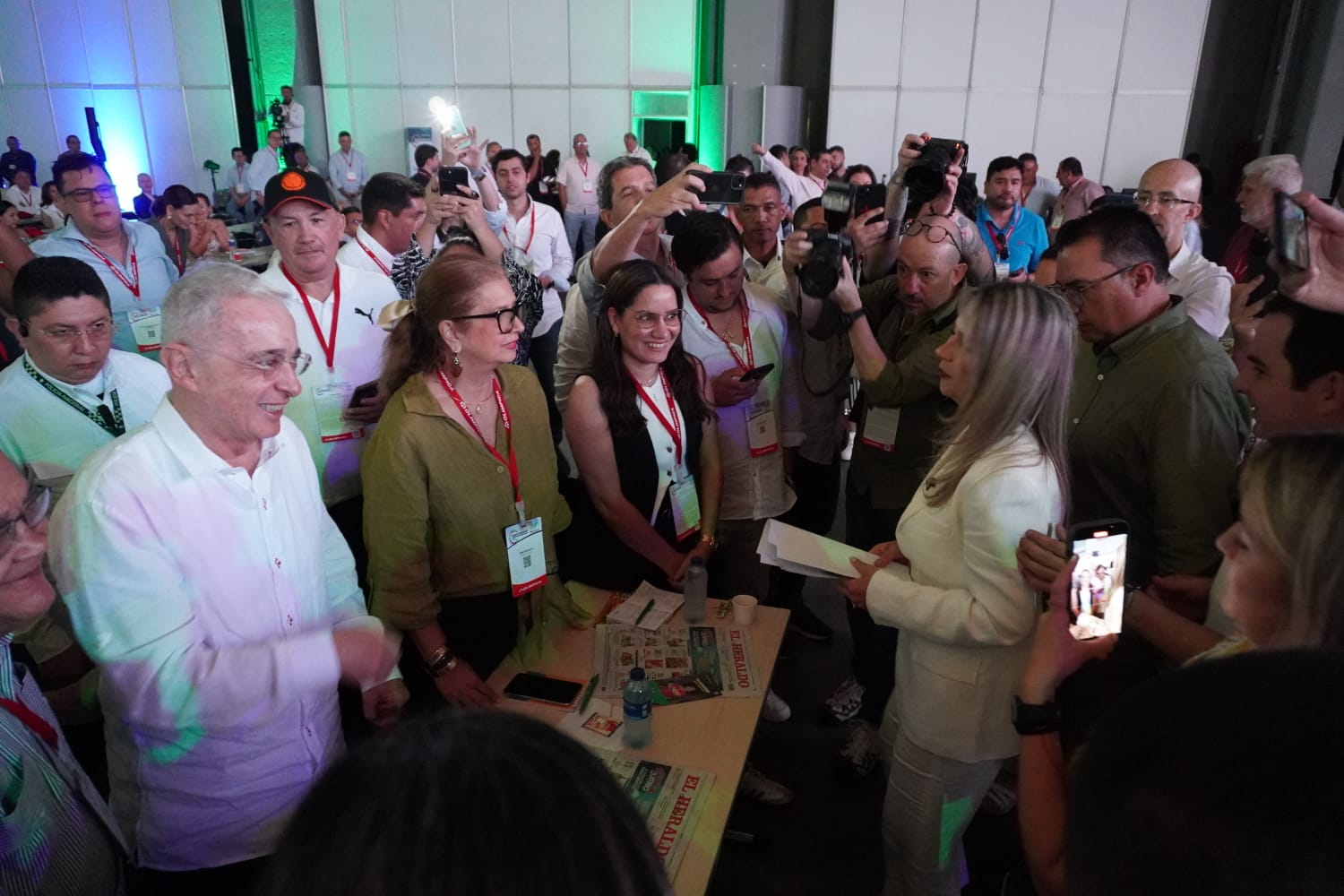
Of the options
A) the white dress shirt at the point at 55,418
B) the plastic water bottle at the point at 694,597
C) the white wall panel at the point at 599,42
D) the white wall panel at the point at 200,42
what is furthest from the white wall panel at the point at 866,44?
the white wall panel at the point at 200,42

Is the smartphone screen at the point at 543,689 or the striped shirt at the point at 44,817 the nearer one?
the striped shirt at the point at 44,817

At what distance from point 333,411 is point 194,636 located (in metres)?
1.36

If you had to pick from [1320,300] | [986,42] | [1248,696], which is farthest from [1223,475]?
[986,42]

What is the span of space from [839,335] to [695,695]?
1.62 metres

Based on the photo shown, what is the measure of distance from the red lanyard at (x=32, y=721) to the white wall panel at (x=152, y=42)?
16.2 metres

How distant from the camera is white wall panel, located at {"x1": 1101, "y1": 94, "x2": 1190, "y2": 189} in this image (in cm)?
994

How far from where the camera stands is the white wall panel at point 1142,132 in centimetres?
994

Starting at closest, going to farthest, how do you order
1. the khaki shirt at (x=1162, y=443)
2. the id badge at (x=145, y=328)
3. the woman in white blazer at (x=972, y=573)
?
the woman in white blazer at (x=972, y=573), the khaki shirt at (x=1162, y=443), the id badge at (x=145, y=328)

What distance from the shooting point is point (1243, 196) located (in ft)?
11.9

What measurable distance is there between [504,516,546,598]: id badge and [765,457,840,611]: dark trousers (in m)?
1.36

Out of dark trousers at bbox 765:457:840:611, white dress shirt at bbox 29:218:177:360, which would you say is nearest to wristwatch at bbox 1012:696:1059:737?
dark trousers at bbox 765:457:840:611

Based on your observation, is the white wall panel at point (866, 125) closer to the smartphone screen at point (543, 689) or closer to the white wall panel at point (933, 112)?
the white wall panel at point (933, 112)

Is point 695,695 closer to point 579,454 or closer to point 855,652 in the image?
point 579,454

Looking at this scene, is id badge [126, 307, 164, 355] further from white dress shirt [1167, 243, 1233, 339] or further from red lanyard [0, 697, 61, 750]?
white dress shirt [1167, 243, 1233, 339]
